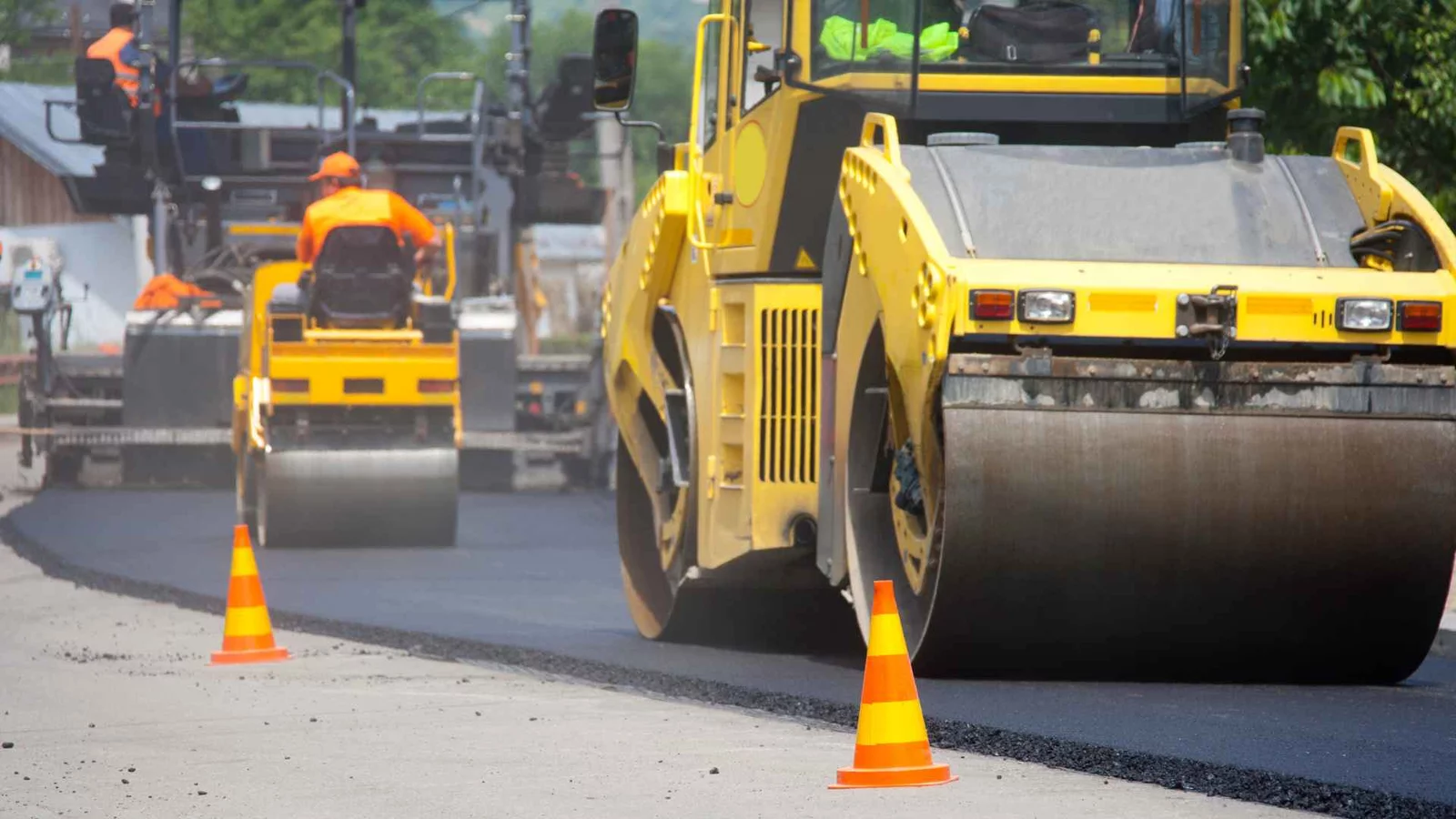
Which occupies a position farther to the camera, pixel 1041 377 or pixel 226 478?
pixel 226 478

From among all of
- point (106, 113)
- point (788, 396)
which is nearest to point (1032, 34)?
point (788, 396)

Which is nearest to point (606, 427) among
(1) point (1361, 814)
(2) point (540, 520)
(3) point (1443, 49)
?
(2) point (540, 520)

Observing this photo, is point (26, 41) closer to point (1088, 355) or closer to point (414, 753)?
→ point (414, 753)

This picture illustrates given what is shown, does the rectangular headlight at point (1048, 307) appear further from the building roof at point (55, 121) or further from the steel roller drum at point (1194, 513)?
the building roof at point (55, 121)

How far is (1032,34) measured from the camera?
8.31m

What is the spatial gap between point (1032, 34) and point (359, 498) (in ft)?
25.2

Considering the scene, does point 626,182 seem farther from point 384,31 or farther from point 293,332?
point 384,31

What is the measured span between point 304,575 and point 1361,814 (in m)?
8.85

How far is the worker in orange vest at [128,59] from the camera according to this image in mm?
18438

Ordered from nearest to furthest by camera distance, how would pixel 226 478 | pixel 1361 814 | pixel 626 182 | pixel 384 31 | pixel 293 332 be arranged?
pixel 1361 814, pixel 293 332, pixel 226 478, pixel 626 182, pixel 384 31

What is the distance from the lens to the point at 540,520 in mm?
17547

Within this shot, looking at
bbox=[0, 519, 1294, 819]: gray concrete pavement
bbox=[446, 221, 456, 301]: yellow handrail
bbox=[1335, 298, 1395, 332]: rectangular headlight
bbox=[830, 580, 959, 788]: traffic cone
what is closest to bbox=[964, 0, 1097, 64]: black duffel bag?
bbox=[1335, 298, 1395, 332]: rectangular headlight

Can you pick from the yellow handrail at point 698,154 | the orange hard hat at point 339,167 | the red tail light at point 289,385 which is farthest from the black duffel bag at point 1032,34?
the orange hard hat at point 339,167

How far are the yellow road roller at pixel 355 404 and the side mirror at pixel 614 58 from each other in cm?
587
